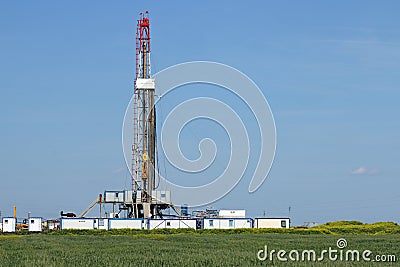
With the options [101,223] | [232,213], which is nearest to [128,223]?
[101,223]

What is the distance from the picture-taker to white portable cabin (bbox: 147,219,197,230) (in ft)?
253

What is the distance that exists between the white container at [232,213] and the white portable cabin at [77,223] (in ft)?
48.2

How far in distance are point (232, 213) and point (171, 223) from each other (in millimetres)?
9511

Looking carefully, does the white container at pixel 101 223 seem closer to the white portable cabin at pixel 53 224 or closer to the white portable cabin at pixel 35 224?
the white portable cabin at pixel 35 224

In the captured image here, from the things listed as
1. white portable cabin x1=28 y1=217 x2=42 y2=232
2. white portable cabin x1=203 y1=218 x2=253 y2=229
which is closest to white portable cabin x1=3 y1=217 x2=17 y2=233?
white portable cabin x1=28 y1=217 x2=42 y2=232

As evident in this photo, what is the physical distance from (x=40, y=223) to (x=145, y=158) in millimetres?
17909

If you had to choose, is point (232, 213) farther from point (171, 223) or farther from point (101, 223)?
point (101, 223)

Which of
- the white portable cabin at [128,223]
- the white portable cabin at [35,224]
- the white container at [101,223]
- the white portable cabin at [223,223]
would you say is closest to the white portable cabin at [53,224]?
the white portable cabin at [35,224]

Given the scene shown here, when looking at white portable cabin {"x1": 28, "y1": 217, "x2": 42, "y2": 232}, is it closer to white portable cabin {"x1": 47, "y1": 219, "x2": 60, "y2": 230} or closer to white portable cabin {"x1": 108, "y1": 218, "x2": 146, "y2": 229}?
Answer: white portable cabin {"x1": 47, "y1": 219, "x2": 60, "y2": 230}

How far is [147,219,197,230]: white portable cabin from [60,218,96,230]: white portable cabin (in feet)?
23.7

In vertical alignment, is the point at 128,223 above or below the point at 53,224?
above

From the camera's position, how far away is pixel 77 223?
261 feet

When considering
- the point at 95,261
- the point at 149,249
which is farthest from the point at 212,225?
the point at 95,261

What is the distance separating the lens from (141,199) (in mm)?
77125
